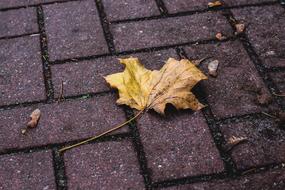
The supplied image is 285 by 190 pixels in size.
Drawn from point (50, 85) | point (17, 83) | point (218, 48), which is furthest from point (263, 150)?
point (17, 83)

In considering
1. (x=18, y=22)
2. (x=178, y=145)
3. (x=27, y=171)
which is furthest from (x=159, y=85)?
(x=18, y=22)

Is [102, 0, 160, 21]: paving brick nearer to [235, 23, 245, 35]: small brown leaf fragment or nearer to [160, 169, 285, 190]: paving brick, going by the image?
[235, 23, 245, 35]: small brown leaf fragment

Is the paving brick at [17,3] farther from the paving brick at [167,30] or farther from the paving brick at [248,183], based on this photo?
the paving brick at [248,183]

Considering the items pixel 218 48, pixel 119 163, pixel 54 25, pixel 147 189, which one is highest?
pixel 54 25

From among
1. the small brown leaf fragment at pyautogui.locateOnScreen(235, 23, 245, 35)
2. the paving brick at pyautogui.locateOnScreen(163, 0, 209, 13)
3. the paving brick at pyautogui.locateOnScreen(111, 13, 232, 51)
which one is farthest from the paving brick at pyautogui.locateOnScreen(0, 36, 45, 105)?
the small brown leaf fragment at pyautogui.locateOnScreen(235, 23, 245, 35)

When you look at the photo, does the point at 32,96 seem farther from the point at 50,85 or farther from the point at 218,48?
the point at 218,48

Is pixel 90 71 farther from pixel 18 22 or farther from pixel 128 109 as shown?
pixel 18 22

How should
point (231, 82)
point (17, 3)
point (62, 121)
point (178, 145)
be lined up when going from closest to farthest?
point (178, 145), point (62, 121), point (231, 82), point (17, 3)
